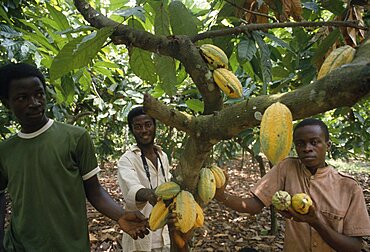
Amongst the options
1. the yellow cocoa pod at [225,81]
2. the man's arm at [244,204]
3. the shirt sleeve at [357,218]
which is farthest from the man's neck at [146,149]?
the yellow cocoa pod at [225,81]

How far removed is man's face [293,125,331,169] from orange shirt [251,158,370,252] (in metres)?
0.09

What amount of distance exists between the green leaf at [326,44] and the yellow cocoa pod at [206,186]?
1.99 ft

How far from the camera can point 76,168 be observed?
4.78ft

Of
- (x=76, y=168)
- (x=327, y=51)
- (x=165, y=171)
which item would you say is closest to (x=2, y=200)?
(x=76, y=168)

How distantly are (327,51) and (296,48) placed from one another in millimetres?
540

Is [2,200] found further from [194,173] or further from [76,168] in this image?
[194,173]

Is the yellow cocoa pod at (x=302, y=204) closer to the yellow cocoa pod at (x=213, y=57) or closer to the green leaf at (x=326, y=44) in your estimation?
the green leaf at (x=326, y=44)

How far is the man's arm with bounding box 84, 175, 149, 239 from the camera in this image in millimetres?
1182

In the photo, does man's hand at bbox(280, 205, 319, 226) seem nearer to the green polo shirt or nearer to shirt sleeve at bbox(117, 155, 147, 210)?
shirt sleeve at bbox(117, 155, 147, 210)

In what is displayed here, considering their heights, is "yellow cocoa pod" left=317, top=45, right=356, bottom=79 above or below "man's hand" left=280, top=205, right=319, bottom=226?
above

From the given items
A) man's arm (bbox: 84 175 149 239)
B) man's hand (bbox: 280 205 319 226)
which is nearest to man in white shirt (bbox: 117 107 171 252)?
man's arm (bbox: 84 175 149 239)

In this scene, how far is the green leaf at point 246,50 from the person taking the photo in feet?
3.33

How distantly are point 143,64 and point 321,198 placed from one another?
1148mm

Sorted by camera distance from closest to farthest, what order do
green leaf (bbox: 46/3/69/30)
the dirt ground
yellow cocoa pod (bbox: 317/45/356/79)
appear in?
1. yellow cocoa pod (bbox: 317/45/356/79)
2. green leaf (bbox: 46/3/69/30)
3. the dirt ground
